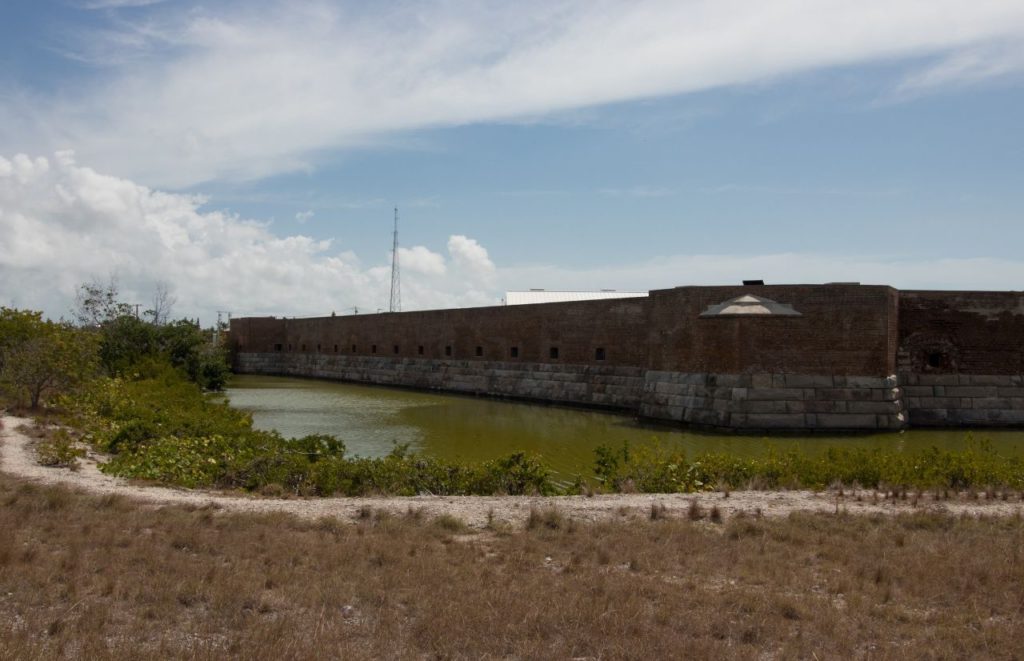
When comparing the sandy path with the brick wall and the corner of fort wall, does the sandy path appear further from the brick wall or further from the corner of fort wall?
the brick wall

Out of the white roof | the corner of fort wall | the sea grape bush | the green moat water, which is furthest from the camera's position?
the white roof

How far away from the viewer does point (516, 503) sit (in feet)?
28.1

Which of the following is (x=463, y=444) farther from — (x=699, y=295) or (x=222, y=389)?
(x=222, y=389)

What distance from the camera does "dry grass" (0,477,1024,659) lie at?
439 cm

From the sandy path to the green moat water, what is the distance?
8.76 feet

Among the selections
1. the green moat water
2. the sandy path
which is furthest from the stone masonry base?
the sandy path

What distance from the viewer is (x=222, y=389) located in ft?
109

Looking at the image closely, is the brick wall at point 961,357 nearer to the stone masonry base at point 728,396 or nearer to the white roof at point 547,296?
the stone masonry base at point 728,396

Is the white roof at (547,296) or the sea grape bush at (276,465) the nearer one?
the sea grape bush at (276,465)

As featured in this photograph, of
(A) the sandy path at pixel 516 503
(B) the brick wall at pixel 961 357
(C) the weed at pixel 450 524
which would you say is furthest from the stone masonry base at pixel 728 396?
(C) the weed at pixel 450 524

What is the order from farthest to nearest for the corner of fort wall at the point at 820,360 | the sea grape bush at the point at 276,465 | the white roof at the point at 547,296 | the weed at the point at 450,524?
the white roof at the point at 547,296 < the corner of fort wall at the point at 820,360 < the sea grape bush at the point at 276,465 < the weed at the point at 450,524

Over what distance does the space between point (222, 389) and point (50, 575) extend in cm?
2969

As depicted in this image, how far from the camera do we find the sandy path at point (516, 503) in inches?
312

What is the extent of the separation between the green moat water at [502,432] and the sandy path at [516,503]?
2671mm
